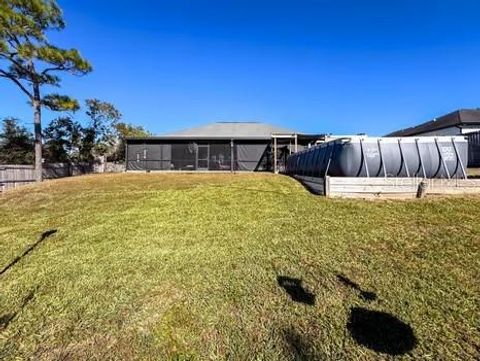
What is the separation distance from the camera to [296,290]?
3.79 m

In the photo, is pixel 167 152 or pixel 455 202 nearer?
pixel 455 202

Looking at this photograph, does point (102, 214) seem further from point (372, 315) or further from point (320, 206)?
point (372, 315)

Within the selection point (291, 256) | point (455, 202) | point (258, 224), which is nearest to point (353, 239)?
point (291, 256)

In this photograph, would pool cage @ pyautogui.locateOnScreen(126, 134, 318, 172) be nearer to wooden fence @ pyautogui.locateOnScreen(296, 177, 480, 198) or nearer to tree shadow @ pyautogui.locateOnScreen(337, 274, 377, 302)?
wooden fence @ pyautogui.locateOnScreen(296, 177, 480, 198)

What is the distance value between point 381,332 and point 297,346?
0.81 metres

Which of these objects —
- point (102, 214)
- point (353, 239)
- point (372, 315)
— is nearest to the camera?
point (372, 315)

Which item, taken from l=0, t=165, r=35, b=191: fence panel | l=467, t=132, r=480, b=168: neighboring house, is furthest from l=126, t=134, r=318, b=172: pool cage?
l=467, t=132, r=480, b=168: neighboring house

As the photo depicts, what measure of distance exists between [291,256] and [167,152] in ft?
63.6

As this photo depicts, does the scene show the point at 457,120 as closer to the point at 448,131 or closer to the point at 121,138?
the point at 448,131

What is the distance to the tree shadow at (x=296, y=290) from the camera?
358 centimetres

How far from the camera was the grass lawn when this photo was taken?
114 inches

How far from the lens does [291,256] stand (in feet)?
15.6

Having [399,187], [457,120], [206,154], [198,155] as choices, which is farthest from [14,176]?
[457,120]

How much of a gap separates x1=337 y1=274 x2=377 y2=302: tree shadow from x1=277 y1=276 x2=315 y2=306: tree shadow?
19.6 inches
